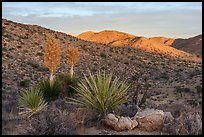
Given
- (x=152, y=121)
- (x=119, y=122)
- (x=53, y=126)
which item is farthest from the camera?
(x=152, y=121)

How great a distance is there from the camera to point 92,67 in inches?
1423

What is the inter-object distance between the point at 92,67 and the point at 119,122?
89.7 ft

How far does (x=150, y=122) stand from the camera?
9.01 metres

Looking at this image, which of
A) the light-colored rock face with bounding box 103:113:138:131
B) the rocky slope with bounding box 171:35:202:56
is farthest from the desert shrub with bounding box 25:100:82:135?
the rocky slope with bounding box 171:35:202:56

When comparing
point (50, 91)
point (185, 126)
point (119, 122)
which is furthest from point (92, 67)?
point (185, 126)

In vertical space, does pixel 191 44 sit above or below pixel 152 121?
above

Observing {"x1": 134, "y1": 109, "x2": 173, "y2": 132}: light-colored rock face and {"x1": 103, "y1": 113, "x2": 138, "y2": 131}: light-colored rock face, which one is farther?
{"x1": 134, "y1": 109, "x2": 173, "y2": 132}: light-colored rock face

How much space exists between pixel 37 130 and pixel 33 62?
24807 millimetres

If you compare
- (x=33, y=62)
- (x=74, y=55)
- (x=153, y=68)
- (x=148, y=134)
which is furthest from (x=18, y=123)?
(x=153, y=68)

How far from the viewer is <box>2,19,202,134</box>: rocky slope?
77.7 ft

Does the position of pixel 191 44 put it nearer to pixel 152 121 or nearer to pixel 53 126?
pixel 152 121

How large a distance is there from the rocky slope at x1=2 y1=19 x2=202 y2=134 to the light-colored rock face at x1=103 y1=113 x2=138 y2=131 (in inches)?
378

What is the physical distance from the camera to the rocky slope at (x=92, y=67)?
23.7 m

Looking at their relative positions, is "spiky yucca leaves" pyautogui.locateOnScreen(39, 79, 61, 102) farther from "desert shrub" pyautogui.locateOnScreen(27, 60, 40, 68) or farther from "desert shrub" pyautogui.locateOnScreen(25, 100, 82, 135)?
"desert shrub" pyautogui.locateOnScreen(27, 60, 40, 68)
